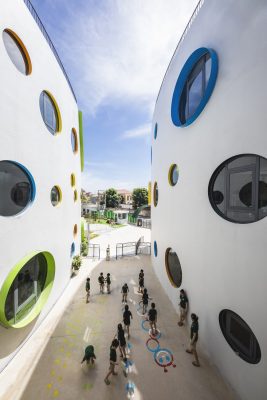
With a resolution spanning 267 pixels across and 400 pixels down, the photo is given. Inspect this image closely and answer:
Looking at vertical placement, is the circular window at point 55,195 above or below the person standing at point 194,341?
above

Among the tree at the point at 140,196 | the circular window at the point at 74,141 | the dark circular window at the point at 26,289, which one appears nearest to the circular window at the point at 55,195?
the dark circular window at the point at 26,289

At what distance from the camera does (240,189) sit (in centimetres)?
495

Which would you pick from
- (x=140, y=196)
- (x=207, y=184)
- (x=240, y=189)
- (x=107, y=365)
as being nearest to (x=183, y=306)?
(x=107, y=365)

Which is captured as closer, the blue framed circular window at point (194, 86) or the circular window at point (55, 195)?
the blue framed circular window at point (194, 86)

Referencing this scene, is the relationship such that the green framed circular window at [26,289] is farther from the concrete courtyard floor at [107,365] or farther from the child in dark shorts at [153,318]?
the child in dark shorts at [153,318]

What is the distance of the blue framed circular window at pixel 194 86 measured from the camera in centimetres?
574

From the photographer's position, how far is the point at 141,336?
7062 millimetres

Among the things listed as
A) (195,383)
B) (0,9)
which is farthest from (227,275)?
(0,9)

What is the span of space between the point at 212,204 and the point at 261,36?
14.5 feet

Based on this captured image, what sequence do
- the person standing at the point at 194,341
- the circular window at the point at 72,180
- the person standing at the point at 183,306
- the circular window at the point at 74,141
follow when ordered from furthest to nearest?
1. the circular window at the point at 74,141
2. the circular window at the point at 72,180
3. the person standing at the point at 183,306
4. the person standing at the point at 194,341

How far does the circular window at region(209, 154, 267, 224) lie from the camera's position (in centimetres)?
436

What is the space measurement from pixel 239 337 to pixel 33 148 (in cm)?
920

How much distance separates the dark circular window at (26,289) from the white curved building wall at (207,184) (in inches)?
254

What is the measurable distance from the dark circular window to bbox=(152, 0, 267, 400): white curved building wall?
644cm
